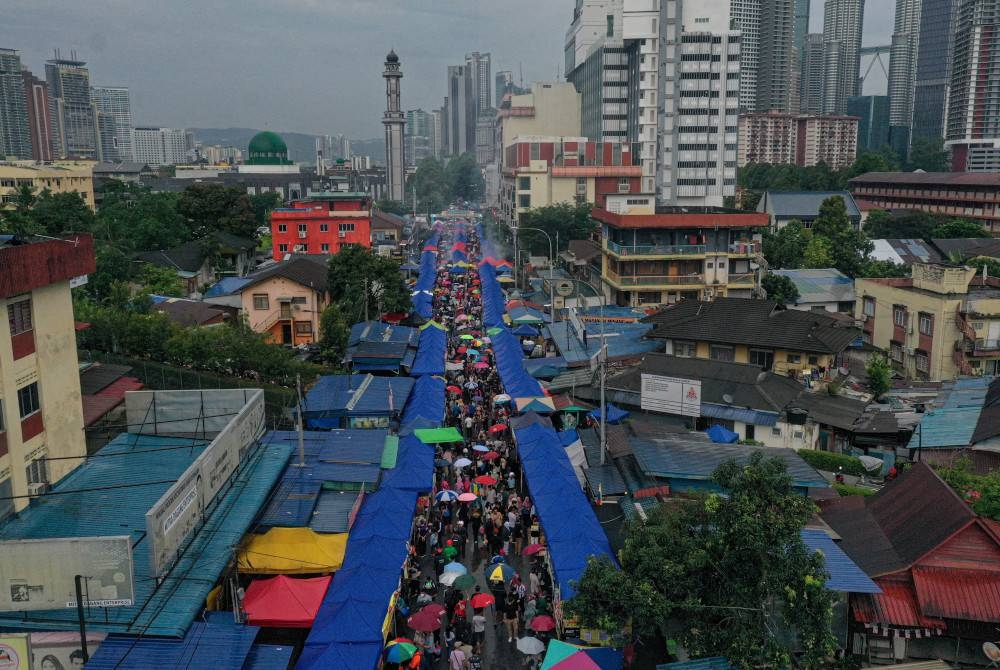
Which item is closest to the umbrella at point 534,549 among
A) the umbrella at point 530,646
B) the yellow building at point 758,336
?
the umbrella at point 530,646

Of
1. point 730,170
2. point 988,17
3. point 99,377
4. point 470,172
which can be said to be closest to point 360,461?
point 99,377

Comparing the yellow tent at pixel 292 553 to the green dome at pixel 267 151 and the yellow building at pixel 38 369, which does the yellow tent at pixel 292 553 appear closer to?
the yellow building at pixel 38 369

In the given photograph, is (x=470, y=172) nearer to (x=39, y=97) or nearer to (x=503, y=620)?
(x=39, y=97)

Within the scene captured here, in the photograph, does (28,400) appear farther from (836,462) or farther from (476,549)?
(836,462)

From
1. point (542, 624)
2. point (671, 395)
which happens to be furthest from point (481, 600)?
point (671, 395)

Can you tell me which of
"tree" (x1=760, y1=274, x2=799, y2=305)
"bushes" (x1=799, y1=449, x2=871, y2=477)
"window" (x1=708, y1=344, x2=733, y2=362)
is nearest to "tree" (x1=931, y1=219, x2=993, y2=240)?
"tree" (x1=760, y1=274, x2=799, y2=305)

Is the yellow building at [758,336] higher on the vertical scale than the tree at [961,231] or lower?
lower

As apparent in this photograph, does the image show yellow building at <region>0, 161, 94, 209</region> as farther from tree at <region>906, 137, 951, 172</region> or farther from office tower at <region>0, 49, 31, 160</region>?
tree at <region>906, 137, 951, 172</region>
